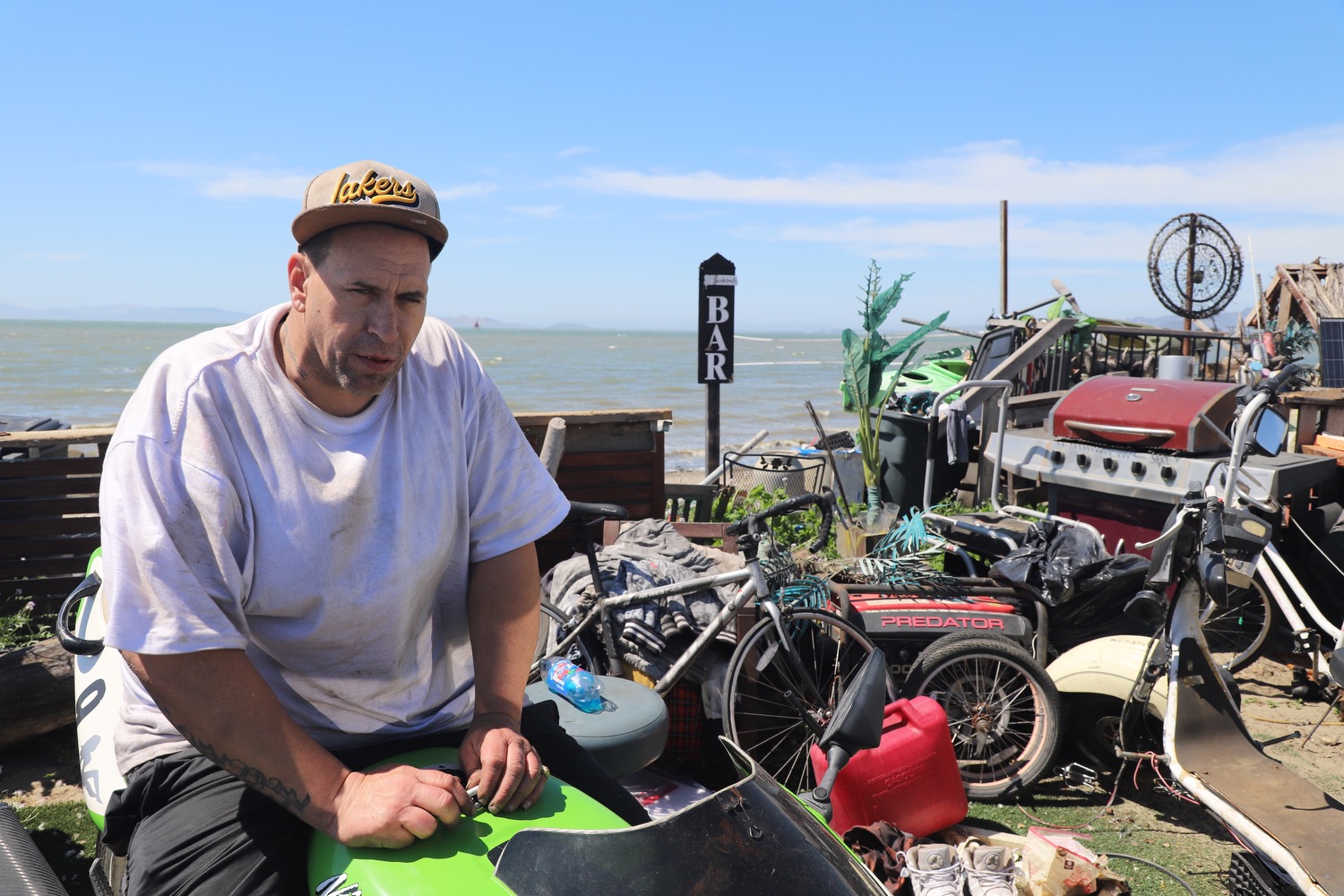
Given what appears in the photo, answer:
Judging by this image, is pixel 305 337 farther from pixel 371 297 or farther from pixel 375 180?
pixel 375 180

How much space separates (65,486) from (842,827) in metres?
4.55

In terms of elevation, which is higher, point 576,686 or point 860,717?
point 860,717

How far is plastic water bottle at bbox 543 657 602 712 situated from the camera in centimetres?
330

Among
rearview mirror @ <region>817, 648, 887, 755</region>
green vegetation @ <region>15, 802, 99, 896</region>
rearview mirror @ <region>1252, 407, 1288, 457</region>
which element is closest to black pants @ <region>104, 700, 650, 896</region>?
rearview mirror @ <region>817, 648, 887, 755</region>

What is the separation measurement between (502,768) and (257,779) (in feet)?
1.42

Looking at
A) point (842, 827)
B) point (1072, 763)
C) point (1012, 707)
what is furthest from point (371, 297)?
point (1072, 763)

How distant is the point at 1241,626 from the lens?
6.03m

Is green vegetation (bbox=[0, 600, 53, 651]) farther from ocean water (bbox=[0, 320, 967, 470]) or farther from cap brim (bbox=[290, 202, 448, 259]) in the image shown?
ocean water (bbox=[0, 320, 967, 470])

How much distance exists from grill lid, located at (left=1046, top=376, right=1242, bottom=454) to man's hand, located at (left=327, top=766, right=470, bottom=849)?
5.41 metres

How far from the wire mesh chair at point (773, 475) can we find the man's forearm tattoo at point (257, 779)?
5893 mm

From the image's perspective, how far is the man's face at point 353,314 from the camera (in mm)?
1835

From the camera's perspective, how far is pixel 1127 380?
6.64 meters

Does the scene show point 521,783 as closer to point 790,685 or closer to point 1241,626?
point 790,685

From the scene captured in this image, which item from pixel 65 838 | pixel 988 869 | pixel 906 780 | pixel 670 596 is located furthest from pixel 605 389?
pixel 988 869
